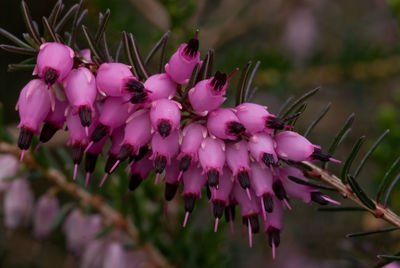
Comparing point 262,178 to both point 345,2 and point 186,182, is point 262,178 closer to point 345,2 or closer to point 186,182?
point 186,182

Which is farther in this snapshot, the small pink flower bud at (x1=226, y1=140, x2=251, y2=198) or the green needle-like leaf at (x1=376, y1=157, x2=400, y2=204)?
the green needle-like leaf at (x1=376, y1=157, x2=400, y2=204)

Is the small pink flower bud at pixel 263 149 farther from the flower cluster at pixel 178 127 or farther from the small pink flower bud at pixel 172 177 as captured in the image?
the small pink flower bud at pixel 172 177

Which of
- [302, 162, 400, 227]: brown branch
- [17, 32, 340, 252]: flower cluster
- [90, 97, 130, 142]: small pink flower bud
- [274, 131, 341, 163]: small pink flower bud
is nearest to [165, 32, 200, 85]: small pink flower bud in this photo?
[17, 32, 340, 252]: flower cluster

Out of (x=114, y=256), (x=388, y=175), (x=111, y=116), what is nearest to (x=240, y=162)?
(x=111, y=116)

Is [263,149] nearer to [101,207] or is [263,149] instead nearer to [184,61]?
[184,61]

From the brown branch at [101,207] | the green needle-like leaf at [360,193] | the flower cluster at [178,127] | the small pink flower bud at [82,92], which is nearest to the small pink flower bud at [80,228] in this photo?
the brown branch at [101,207]

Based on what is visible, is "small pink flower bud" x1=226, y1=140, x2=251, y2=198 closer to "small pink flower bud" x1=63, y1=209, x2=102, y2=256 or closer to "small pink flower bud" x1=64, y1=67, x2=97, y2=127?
"small pink flower bud" x1=64, y1=67, x2=97, y2=127
